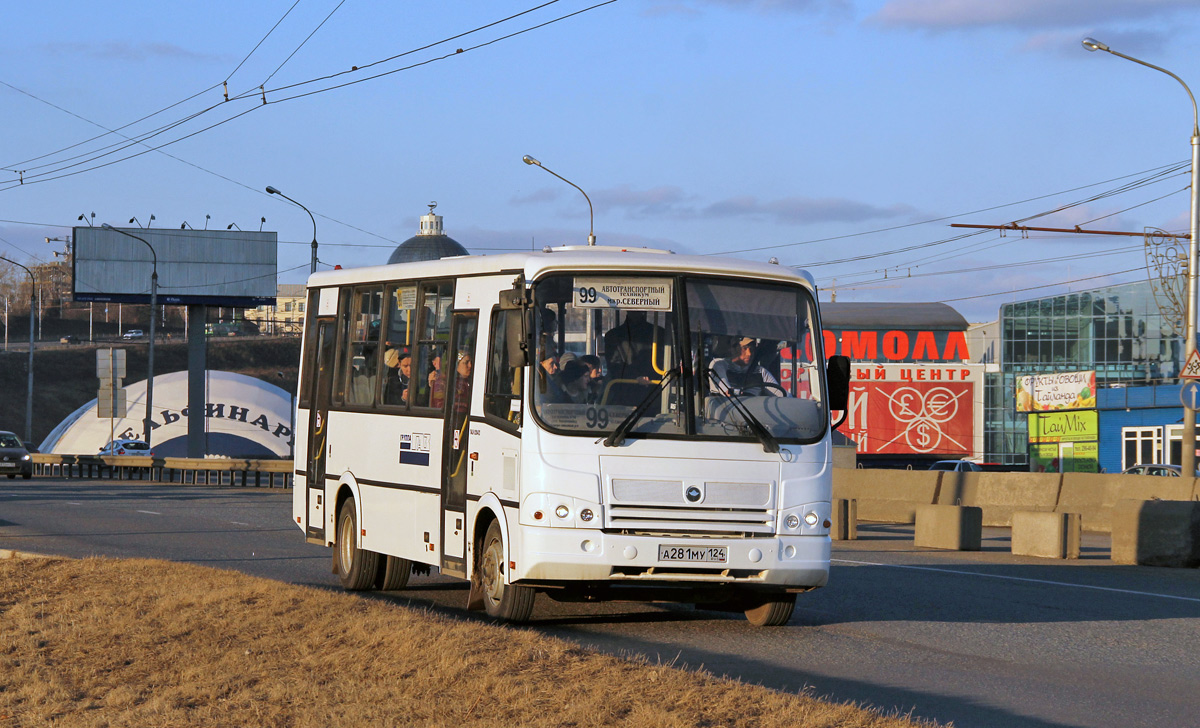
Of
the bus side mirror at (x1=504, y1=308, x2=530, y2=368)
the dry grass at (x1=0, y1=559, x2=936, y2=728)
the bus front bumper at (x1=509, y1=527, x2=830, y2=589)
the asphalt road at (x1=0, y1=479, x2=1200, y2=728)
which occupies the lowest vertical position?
the asphalt road at (x1=0, y1=479, x2=1200, y2=728)

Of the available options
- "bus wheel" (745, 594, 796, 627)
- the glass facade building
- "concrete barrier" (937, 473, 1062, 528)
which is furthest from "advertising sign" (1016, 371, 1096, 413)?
"bus wheel" (745, 594, 796, 627)

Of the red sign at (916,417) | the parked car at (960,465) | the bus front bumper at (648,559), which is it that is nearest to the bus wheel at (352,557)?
the bus front bumper at (648,559)

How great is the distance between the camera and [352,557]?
13.5 metres

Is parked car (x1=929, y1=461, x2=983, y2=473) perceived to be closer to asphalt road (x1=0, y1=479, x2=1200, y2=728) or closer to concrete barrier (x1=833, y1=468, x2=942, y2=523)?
concrete barrier (x1=833, y1=468, x2=942, y2=523)

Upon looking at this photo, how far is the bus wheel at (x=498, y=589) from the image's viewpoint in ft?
35.1

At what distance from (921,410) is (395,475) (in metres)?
73.3

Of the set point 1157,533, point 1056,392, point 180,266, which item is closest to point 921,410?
point 1056,392

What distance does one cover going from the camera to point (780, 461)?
10.5 meters

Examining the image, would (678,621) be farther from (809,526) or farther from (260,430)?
(260,430)

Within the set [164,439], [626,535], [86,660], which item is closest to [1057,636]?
[626,535]

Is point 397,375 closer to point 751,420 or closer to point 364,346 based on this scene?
point 364,346

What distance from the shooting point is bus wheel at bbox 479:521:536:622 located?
10.7 metres

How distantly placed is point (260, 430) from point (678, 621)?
268 feet

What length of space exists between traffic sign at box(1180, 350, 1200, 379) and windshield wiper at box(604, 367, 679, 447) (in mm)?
17268
